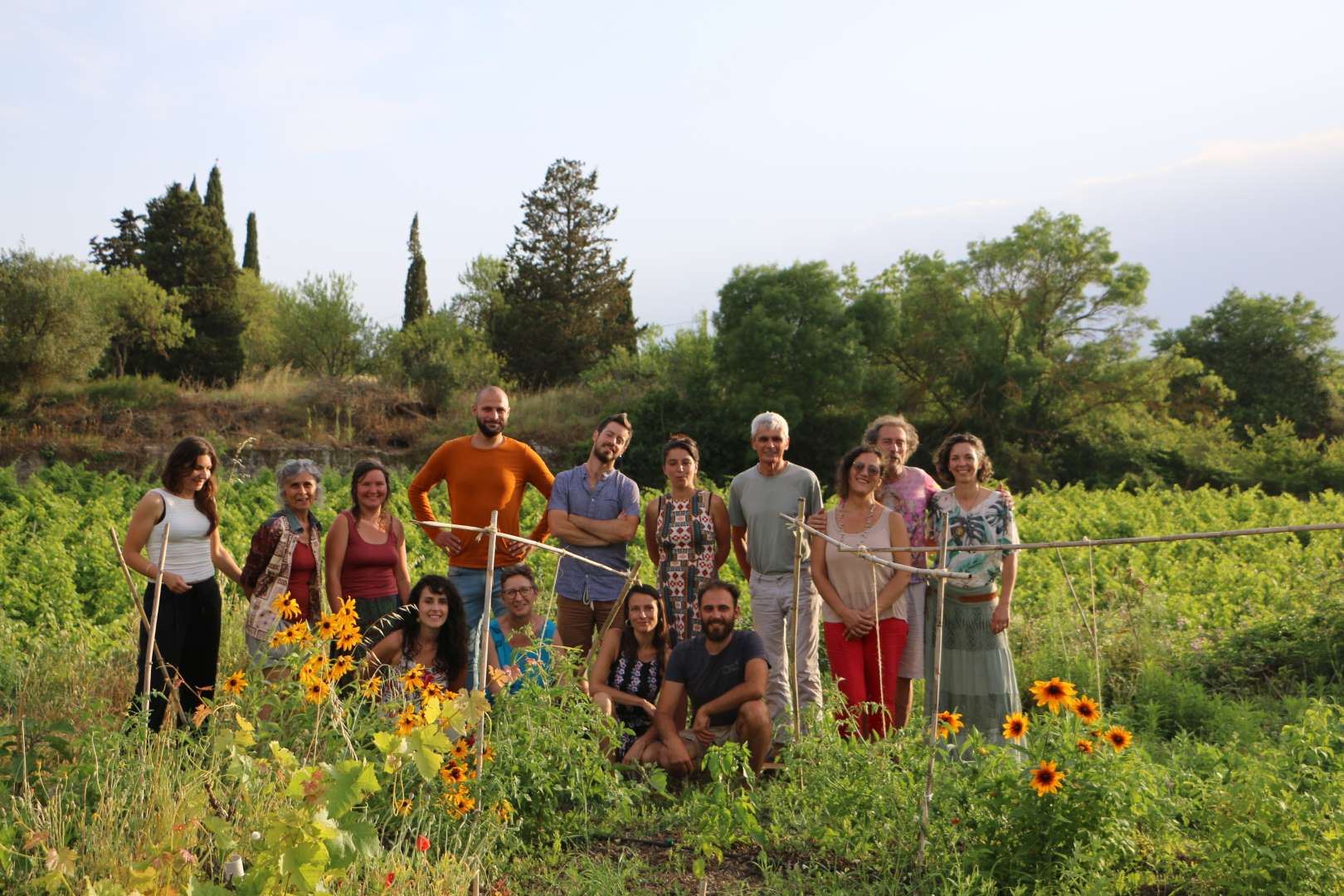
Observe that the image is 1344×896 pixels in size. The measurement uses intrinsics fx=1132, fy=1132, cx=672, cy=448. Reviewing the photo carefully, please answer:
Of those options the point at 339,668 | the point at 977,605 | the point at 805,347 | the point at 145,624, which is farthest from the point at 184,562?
the point at 805,347

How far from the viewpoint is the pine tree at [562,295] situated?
100 feet

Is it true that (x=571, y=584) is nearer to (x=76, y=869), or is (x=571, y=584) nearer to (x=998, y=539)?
(x=998, y=539)

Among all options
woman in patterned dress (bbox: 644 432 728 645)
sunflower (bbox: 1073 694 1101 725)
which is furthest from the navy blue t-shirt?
sunflower (bbox: 1073 694 1101 725)

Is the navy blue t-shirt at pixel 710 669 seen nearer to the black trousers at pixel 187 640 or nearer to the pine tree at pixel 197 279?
the black trousers at pixel 187 640

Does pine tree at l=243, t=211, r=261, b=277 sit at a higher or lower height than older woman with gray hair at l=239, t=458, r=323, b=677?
higher

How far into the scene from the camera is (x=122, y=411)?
869 inches

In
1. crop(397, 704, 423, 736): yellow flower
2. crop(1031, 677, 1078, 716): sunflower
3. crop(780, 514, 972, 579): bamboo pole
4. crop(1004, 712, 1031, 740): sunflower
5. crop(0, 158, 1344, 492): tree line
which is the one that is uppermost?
crop(0, 158, 1344, 492): tree line

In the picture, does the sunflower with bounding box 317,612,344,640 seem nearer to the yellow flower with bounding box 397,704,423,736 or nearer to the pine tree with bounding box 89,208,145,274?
the yellow flower with bounding box 397,704,423,736

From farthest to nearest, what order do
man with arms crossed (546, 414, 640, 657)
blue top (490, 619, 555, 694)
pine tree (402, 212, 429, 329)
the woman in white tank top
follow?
pine tree (402, 212, 429, 329)
man with arms crossed (546, 414, 640, 657)
the woman in white tank top
blue top (490, 619, 555, 694)

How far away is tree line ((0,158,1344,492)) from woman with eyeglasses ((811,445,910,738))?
54.5 ft

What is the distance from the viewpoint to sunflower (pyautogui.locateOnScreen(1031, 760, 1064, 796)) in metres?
2.82

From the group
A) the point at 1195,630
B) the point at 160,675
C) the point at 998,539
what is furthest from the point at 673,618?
the point at 1195,630

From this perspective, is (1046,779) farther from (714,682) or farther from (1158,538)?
(714,682)

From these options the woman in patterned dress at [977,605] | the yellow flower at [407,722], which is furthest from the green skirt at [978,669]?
the yellow flower at [407,722]
